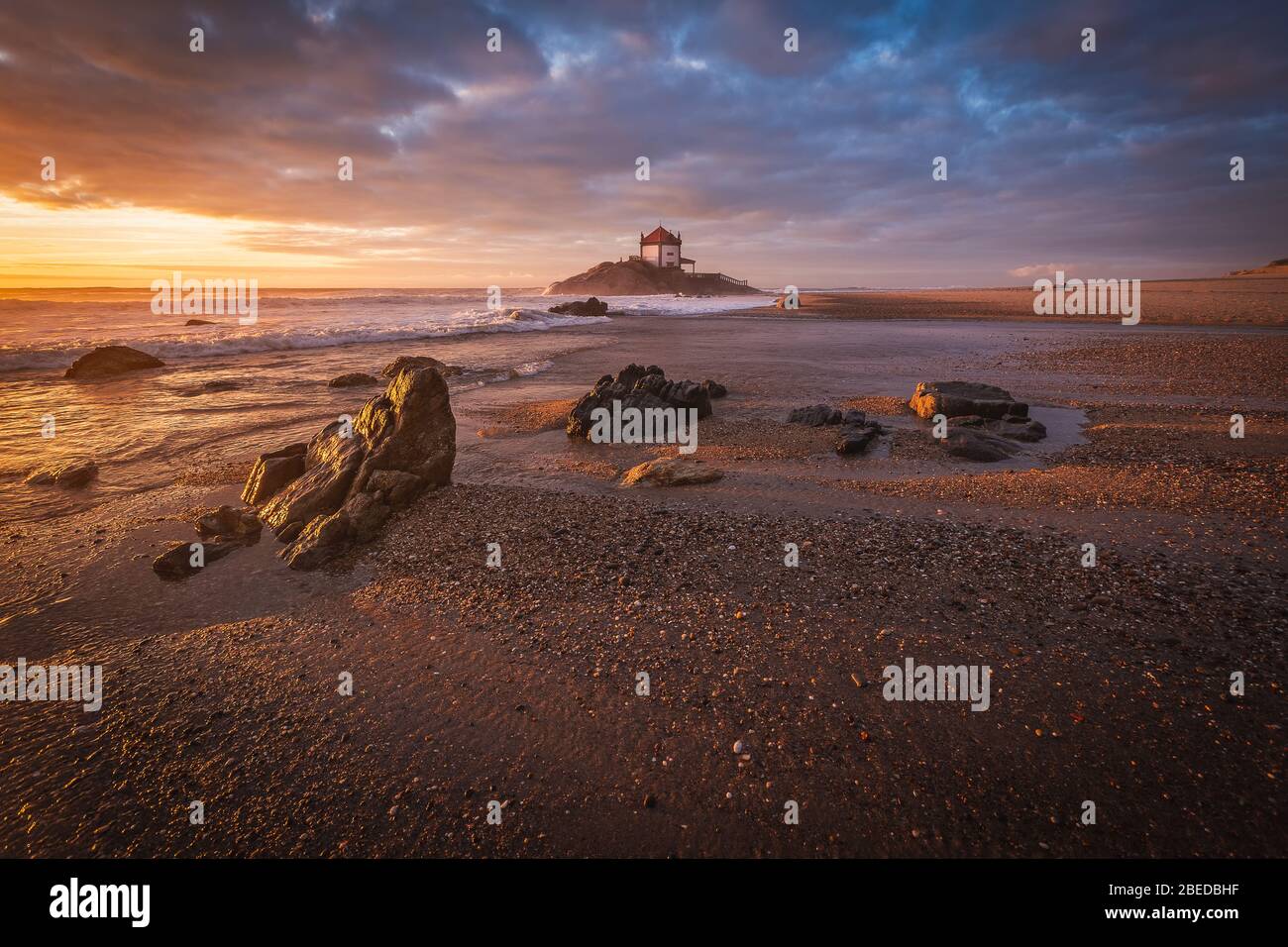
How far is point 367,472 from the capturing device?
342 inches

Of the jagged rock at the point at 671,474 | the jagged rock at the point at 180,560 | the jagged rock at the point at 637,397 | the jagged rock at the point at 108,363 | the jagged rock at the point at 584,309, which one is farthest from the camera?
the jagged rock at the point at 584,309

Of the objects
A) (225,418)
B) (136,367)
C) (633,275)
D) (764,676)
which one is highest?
(633,275)

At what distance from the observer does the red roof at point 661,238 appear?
11925 centimetres

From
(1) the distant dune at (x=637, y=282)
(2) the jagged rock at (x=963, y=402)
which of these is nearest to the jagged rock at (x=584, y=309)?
(1) the distant dune at (x=637, y=282)

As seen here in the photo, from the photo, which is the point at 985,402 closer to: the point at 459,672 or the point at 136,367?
the point at 459,672

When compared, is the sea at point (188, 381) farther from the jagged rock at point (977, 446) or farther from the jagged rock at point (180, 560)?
the jagged rock at point (977, 446)

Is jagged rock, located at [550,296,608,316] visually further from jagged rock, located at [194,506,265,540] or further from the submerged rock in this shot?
jagged rock, located at [194,506,265,540]

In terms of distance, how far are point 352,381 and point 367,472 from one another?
43.4ft

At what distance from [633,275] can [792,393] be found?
104032mm

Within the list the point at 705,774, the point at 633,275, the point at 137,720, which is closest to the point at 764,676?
the point at 705,774

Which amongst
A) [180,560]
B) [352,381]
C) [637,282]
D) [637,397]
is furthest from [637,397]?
[637,282]

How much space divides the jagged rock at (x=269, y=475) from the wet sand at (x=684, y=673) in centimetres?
63

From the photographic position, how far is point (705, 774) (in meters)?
3.95

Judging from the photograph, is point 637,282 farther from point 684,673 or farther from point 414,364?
point 684,673
